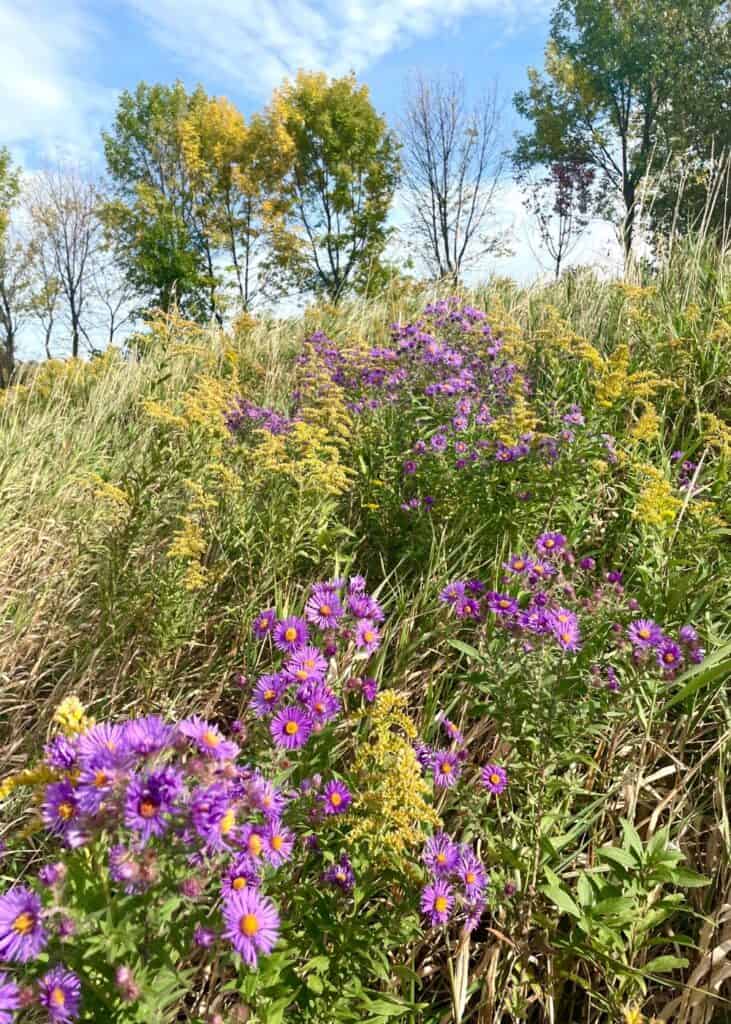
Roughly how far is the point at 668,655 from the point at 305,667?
3.09ft

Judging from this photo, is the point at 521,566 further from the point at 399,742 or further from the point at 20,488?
the point at 20,488

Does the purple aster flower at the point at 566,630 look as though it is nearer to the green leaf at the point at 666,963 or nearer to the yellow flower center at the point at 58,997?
the green leaf at the point at 666,963

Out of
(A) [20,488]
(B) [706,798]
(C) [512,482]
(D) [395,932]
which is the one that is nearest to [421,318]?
(C) [512,482]

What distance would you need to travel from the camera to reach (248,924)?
1.04 metres

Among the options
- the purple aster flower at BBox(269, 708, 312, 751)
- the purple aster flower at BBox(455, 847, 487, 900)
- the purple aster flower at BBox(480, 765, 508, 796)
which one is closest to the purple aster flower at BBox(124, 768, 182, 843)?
the purple aster flower at BBox(269, 708, 312, 751)

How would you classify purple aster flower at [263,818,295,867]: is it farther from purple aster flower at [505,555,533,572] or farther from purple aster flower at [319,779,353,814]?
purple aster flower at [505,555,533,572]

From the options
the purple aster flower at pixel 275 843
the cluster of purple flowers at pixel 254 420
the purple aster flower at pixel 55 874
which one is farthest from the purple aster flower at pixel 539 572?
the cluster of purple flowers at pixel 254 420

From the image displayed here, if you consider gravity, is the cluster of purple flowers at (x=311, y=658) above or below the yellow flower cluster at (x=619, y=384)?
below

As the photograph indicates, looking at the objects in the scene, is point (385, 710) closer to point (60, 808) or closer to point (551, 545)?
point (60, 808)

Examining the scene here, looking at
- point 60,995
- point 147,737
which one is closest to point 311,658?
point 147,737

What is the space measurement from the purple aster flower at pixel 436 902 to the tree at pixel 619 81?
2304cm

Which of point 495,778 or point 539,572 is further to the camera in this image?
point 539,572

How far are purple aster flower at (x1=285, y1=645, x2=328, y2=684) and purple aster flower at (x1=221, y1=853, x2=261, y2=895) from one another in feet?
1.38

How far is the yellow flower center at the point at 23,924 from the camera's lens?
929 millimetres
